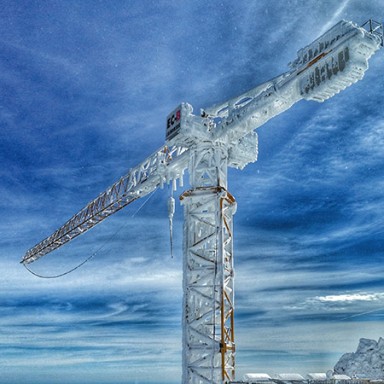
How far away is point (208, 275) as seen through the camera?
26.5 m

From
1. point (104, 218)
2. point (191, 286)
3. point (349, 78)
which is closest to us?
point (349, 78)

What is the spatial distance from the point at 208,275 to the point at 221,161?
25.2ft

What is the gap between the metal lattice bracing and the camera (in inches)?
998

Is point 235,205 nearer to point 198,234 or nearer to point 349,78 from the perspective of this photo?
point 198,234

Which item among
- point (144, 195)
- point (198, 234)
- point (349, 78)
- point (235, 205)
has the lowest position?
point (198, 234)

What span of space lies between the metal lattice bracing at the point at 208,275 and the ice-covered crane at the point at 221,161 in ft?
0.17

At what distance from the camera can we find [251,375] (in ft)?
73.3

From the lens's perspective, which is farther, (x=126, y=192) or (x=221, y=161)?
(x=126, y=192)

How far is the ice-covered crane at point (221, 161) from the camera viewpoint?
22422 millimetres

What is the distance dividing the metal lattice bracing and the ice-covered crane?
0.05 meters

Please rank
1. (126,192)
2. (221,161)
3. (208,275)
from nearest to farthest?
1. (208,275)
2. (221,161)
3. (126,192)

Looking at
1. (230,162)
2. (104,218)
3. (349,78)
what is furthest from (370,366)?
(349,78)

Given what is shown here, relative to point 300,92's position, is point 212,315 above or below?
below

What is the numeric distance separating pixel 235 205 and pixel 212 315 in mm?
7137
